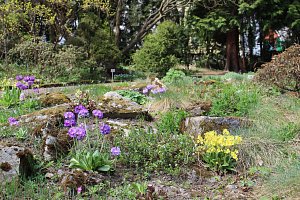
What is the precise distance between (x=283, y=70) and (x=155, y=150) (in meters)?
2.98

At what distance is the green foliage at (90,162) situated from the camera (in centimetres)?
297

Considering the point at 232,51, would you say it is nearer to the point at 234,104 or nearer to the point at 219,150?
the point at 234,104

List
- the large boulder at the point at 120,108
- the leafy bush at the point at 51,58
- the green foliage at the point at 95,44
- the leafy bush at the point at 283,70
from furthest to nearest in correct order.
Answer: the green foliage at the point at 95,44 → the leafy bush at the point at 51,58 → the leafy bush at the point at 283,70 → the large boulder at the point at 120,108

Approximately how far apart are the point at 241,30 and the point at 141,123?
10682 mm

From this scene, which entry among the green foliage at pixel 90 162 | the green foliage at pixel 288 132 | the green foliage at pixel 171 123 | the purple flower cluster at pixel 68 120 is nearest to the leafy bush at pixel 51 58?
the green foliage at pixel 171 123

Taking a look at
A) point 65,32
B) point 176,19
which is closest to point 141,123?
point 65,32

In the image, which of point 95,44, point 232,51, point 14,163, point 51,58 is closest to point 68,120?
point 14,163

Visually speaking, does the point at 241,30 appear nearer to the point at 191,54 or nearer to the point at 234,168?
the point at 191,54

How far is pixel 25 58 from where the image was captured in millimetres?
11508

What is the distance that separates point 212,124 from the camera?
3938 mm

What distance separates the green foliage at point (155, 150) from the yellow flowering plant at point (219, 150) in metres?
0.17

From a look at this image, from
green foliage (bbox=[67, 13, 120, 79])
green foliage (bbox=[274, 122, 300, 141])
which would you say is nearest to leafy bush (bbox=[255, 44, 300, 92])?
green foliage (bbox=[274, 122, 300, 141])

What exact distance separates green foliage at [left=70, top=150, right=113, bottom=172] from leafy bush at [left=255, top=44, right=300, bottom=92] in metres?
3.55

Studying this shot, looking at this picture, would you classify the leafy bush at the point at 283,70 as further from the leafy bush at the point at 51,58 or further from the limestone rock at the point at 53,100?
the leafy bush at the point at 51,58
